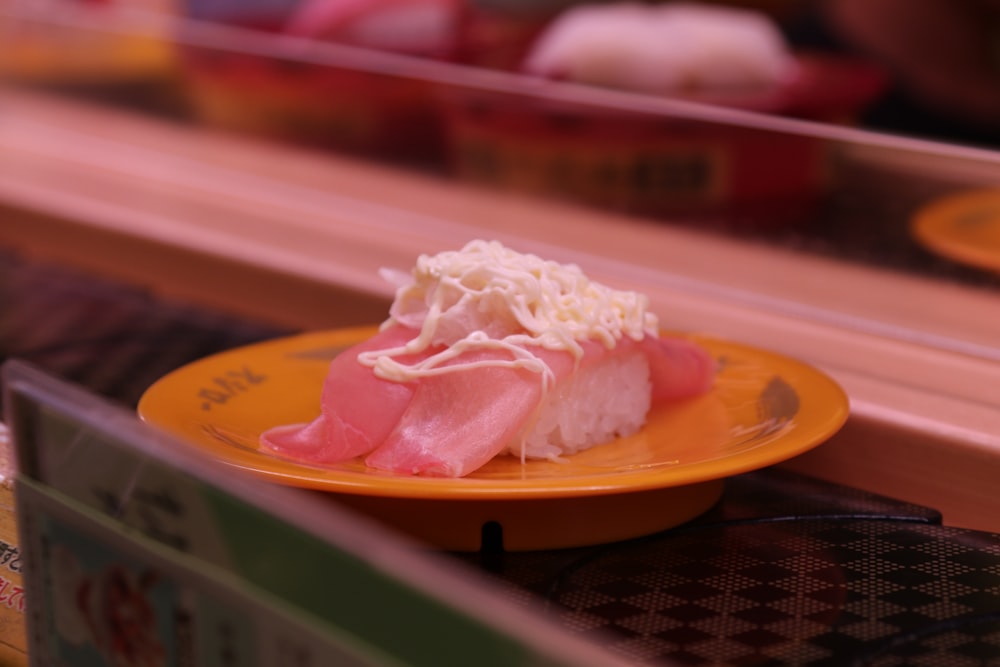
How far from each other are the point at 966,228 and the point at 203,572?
89 cm

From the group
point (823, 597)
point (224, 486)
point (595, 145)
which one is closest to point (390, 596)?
point (224, 486)

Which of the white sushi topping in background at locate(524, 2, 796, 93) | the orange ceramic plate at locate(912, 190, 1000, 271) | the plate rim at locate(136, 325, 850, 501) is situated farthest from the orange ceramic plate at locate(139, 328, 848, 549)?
the white sushi topping in background at locate(524, 2, 796, 93)

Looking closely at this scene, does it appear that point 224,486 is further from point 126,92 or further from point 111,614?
point 126,92

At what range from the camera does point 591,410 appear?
0.83 m

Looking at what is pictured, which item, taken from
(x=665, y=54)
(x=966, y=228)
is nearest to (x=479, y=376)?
(x=966, y=228)

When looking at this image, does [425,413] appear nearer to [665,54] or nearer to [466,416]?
[466,416]

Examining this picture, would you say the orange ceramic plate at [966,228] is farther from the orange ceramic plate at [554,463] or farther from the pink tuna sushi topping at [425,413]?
the pink tuna sushi topping at [425,413]

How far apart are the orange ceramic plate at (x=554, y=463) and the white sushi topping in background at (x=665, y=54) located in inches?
28.5

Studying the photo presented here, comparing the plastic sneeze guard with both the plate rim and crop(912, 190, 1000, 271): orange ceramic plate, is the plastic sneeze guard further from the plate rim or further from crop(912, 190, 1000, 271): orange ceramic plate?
crop(912, 190, 1000, 271): orange ceramic plate

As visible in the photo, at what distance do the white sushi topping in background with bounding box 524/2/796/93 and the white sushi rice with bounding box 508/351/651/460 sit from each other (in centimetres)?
82

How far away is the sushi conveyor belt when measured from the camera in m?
0.67

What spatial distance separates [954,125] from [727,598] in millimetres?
2235

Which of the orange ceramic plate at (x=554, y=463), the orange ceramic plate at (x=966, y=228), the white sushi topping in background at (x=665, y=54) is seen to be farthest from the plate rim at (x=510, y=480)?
the white sushi topping in background at (x=665, y=54)

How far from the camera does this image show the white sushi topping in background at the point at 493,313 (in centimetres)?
80
